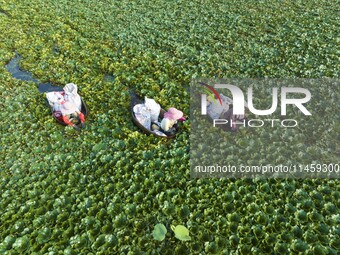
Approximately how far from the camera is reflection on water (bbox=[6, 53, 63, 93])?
960 centimetres

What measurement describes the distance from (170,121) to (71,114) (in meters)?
2.40

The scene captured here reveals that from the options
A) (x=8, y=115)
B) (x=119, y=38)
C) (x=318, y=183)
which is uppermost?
(x=119, y=38)

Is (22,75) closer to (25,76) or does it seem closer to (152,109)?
(25,76)

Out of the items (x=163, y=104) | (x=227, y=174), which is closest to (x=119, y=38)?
(x=163, y=104)

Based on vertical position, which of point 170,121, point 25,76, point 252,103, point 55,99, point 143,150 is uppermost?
point 25,76

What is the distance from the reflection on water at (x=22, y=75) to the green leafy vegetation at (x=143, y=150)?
198 mm

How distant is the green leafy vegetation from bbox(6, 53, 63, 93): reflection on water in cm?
20

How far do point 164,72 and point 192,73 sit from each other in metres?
0.85

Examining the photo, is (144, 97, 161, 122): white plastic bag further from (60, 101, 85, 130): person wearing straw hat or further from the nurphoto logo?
(60, 101, 85, 130): person wearing straw hat

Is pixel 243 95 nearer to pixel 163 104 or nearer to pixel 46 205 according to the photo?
pixel 163 104

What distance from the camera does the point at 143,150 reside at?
7.20m

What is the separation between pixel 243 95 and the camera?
8.54 m

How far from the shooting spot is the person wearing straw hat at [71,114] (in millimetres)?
7746

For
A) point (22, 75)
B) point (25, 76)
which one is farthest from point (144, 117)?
point (22, 75)
